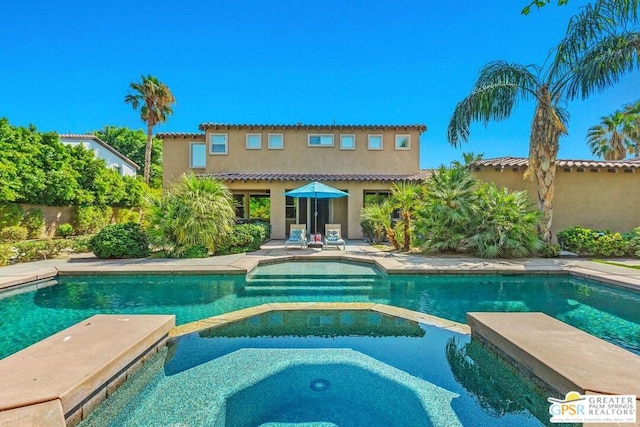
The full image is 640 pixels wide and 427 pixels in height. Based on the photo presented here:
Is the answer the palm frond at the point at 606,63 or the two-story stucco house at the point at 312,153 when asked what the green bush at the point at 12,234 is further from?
the palm frond at the point at 606,63

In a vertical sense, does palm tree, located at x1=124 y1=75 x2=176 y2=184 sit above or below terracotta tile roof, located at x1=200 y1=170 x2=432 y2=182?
above

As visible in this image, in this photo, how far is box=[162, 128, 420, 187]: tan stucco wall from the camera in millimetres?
19000

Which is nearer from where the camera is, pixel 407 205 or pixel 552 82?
pixel 552 82

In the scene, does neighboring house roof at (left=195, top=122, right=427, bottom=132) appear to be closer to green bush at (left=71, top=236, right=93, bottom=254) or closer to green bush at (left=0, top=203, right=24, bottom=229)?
green bush at (left=71, top=236, right=93, bottom=254)

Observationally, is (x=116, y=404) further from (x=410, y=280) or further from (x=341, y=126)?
(x=341, y=126)

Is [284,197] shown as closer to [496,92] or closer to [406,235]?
[406,235]

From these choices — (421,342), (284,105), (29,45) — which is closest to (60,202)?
(29,45)

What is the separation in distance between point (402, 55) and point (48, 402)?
1958 cm

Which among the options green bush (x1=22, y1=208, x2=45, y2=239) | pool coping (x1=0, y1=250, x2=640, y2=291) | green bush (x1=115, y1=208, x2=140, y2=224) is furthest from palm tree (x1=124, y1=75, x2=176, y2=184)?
pool coping (x1=0, y1=250, x2=640, y2=291)

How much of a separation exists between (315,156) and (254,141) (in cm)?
381

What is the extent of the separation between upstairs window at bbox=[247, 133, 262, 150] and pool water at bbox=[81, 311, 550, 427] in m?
15.0

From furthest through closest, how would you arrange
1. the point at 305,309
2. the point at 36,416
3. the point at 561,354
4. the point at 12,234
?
the point at 12,234 < the point at 305,309 < the point at 561,354 < the point at 36,416

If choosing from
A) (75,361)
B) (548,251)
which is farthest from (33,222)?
(548,251)

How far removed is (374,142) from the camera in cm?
1905
